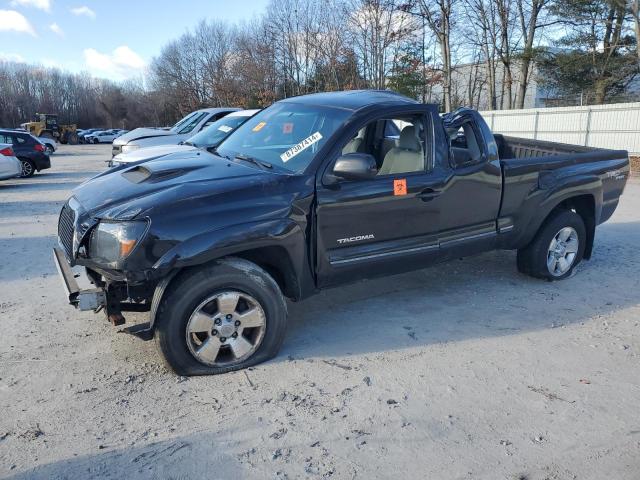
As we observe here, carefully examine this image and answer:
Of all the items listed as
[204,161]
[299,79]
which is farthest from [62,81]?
[204,161]

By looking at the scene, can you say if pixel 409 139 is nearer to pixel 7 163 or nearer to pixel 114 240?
pixel 114 240

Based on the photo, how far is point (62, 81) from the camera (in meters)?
89.4

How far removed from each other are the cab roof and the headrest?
0.23m

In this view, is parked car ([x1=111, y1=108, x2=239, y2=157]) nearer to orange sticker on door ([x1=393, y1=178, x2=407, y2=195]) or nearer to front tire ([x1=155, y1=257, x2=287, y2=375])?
orange sticker on door ([x1=393, y1=178, x2=407, y2=195])

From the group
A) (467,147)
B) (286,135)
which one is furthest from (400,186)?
(467,147)

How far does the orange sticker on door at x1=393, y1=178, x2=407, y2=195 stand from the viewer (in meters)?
4.20

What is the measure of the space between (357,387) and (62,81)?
101 m

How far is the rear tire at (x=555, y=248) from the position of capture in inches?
213

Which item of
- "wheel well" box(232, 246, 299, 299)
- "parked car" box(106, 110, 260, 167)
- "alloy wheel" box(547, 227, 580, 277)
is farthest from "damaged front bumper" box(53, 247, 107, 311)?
"parked car" box(106, 110, 260, 167)

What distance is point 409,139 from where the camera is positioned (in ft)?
15.1

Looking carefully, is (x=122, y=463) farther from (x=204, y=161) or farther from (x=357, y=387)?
(x=204, y=161)

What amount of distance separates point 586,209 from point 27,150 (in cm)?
1638

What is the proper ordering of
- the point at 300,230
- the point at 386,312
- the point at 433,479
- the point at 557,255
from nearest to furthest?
the point at 433,479, the point at 300,230, the point at 386,312, the point at 557,255

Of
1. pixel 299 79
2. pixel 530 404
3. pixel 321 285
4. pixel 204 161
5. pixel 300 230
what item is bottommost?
pixel 530 404
